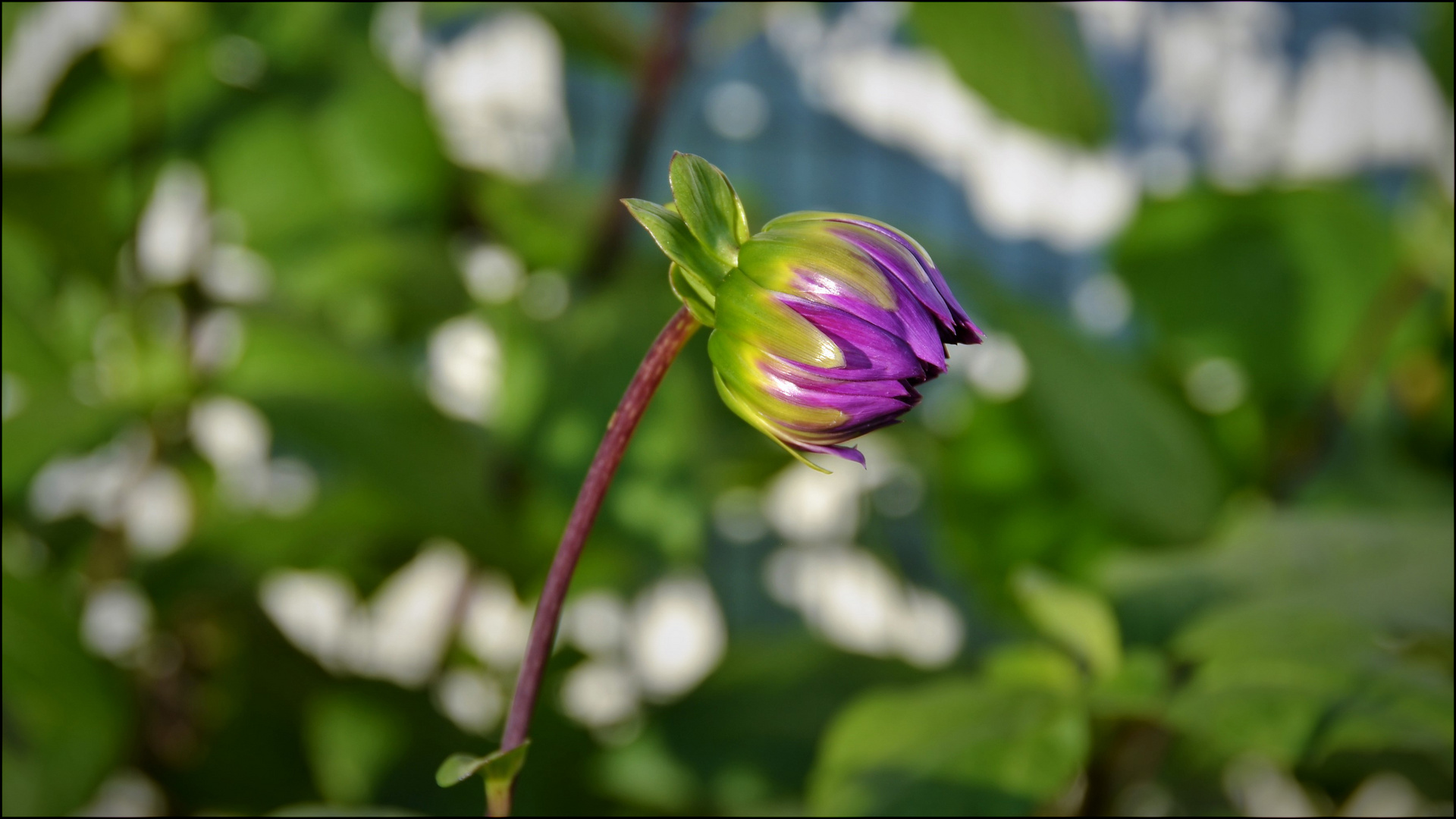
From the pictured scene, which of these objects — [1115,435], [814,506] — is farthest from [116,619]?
[1115,435]

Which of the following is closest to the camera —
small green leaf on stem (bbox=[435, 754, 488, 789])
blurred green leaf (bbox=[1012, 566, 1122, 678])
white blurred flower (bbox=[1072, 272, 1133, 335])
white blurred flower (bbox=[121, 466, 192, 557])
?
small green leaf on stem (bbox=[435, 754, 488, 789])

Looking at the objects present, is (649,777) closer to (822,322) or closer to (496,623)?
(822,322)

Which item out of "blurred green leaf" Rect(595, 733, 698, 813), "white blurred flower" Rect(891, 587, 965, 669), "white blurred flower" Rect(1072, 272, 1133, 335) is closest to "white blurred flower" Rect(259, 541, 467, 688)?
"blurred green leaf" Rect(595, 733, 698, 813)

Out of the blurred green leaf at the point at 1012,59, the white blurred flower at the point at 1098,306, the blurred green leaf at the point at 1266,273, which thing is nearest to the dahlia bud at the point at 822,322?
the blurred green leaf at the point at 1012,59

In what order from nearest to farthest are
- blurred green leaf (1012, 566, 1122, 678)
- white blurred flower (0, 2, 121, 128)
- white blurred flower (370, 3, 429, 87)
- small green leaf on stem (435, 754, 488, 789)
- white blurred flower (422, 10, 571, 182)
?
small green leaf on stem (435, 754, 488, 789), blurred green leaf (1012, 566, 1122, 678), white blurred flower (0, 2, 121, 128), white blurred flower (370, 3, 429, 87), white blurred flower (422, 10, 571, 182)

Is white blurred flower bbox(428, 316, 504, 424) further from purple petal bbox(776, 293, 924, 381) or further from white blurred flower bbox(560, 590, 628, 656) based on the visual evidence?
purple petal bbox(776, 293, 924, 381)

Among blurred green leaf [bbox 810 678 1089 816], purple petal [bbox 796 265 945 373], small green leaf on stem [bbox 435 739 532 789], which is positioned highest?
purple petal [bbox 796 265 945 373]

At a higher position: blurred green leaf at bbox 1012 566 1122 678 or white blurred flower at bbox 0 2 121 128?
white blurred flower at bbox 0 2 121 128
